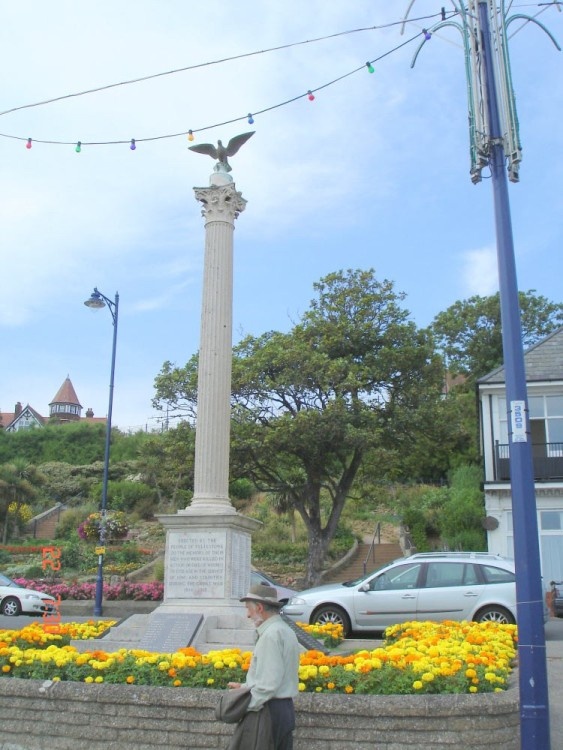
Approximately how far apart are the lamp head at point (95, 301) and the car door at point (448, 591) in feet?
45.8

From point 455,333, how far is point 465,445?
24.4 feet

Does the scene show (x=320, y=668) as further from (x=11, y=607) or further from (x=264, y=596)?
(x=11, y=607)

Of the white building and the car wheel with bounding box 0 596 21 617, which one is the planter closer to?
the car wheel with bounding box 0 596 21 617

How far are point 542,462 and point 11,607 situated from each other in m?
17.8

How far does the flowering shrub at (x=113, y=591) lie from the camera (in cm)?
2364

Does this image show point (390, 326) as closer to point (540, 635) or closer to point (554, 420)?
point (554, 420)

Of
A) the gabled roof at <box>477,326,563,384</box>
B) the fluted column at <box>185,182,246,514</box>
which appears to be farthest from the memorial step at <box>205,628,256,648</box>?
the gabled roof at <box>477,326,563,384</box>

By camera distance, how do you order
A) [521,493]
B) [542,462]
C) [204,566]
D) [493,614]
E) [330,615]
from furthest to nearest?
[542,462] < [330,615] < [493,614] < [204,566] < [521,493]

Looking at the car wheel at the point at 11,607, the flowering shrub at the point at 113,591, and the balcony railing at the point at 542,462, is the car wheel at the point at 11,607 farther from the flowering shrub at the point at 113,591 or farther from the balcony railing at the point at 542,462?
the balcony railing at the point at 542,462

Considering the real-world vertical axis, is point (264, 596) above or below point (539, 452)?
below

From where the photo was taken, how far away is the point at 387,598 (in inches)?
569

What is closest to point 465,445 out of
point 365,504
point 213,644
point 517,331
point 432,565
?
point 365,504

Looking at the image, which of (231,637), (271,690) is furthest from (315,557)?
(271,690)

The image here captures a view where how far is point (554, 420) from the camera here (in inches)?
1110
